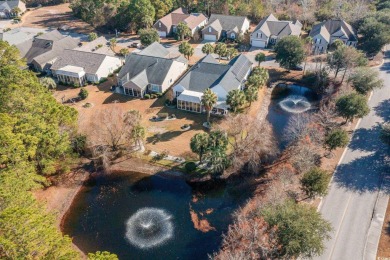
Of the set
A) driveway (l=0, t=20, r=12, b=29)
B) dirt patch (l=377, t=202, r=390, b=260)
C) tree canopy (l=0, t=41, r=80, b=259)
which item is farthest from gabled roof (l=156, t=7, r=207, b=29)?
dirt patch (l=377, t=202, r=390, b=260)

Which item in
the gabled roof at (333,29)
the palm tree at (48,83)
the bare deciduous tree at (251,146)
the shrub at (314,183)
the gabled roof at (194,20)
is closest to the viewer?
the shrub at (314,183)

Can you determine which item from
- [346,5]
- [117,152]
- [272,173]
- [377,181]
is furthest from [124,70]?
[346,5]

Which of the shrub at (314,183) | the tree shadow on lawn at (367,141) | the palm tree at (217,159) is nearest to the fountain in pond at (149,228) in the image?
the palm tree at (217,159)

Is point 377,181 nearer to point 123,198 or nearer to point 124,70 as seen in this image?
point 123,198

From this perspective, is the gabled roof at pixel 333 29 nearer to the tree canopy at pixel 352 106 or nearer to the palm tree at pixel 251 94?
the palm tree at pixel 251 94

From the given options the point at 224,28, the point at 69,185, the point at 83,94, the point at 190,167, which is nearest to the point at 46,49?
the point at 83,94

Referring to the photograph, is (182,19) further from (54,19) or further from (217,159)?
(217,159)

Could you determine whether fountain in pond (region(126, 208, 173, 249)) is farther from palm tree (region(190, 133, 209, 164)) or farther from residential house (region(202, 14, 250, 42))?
residential house (region(202, 14, 250, 42))
